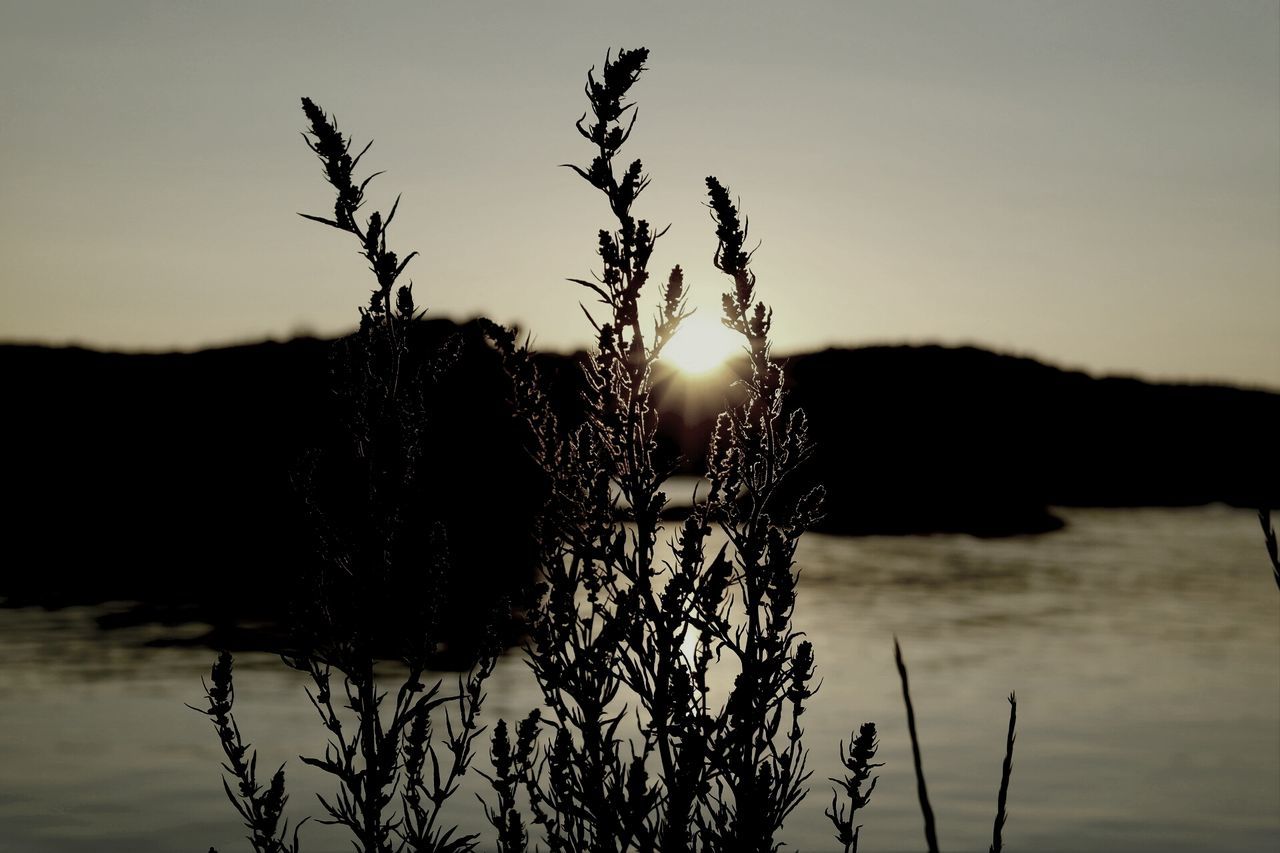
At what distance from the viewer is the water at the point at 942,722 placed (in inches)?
456

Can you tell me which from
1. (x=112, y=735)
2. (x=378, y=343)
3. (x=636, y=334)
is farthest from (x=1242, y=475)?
(x=112, y=735)

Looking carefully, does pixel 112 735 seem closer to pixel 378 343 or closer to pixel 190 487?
pixel 378 343

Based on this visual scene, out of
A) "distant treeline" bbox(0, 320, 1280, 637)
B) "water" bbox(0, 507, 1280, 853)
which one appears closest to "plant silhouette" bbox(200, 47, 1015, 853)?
"water" bbox(0, 507, 1280, 853)

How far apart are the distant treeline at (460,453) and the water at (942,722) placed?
526 centimetres

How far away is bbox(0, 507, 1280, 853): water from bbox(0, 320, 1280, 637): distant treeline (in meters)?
5.26

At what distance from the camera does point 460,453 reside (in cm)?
4416

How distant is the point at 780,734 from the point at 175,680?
8369 mm

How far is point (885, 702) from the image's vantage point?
16938mm

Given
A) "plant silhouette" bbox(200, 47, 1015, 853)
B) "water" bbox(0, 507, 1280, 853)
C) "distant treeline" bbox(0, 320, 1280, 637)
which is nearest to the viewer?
"plant silhouette" bbox(200, 47, 1015, 853)

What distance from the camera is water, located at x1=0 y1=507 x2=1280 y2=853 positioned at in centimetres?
1158

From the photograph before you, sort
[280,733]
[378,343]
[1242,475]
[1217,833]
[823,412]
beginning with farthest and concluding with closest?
[823,412] → [280,733] → [1217,833] → [378,343] → [1242,475]

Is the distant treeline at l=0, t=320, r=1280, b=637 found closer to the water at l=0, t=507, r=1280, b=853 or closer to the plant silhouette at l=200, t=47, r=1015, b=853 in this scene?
the water at l=0, t=507, r=1280, b=853

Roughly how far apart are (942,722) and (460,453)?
2989 centimetres

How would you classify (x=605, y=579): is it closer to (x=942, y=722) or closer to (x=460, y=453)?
(x=942, y=722)
